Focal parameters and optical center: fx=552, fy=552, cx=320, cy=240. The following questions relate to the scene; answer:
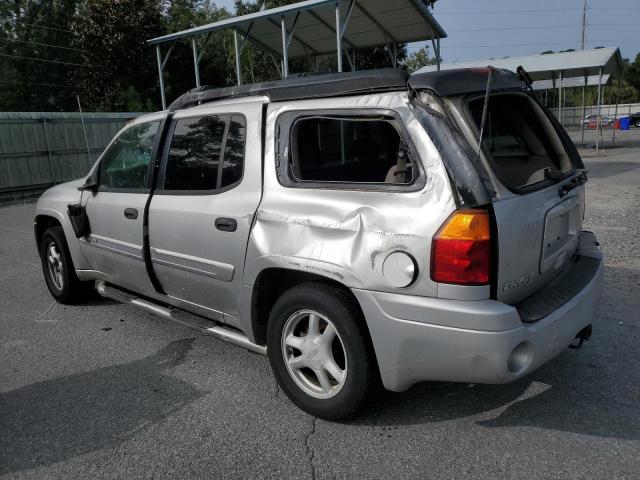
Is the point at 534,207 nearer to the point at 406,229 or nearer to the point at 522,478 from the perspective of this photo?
the point at 406,229

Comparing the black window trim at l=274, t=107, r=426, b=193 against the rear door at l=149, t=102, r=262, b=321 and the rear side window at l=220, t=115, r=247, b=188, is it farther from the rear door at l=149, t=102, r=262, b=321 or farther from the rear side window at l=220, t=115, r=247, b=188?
the rear side window at l=220, t=115, r=247, b=188

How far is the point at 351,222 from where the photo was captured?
2.80 m

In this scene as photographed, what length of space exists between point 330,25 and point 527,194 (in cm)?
1002

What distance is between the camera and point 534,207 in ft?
9.30

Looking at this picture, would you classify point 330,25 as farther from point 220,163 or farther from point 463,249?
point 463,249

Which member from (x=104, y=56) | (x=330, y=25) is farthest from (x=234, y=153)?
(x=104, y=56)

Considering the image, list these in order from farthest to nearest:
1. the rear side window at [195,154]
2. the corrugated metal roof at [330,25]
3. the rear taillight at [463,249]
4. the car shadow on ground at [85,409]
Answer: the corrugated metal roof at [330,25], the rear side window at [195,154], the car shadow on ground at [85,409], the rear taillight at [463,249]

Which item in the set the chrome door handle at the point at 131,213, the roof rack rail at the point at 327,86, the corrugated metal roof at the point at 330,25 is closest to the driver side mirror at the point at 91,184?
the chrome door handle at the point at 131,213

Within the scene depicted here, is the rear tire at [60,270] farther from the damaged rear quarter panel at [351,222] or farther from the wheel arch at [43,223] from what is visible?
the damaged rear quarter panel at [351,222]

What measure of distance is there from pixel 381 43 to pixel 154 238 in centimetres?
1061

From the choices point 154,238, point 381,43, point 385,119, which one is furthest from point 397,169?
point 381,43

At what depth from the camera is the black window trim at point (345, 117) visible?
8.82 ft

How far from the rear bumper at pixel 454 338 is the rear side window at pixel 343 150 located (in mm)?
725

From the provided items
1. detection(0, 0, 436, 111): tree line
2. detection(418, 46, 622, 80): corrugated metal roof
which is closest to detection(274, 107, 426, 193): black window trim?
detection(418, 46, 622, 80): corrugated metal roof
